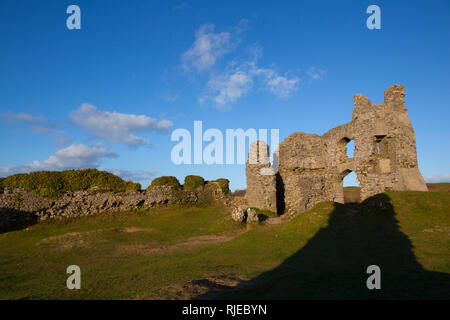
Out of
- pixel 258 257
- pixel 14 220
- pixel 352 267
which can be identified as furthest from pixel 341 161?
pixel 14 220

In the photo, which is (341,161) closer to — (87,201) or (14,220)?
(87,201)

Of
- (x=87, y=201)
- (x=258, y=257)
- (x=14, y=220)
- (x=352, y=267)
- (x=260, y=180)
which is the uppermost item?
(x=260, y=180)

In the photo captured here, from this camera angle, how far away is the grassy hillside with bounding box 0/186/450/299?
A: 20.0ft

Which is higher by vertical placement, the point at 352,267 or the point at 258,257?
the point at 352,267

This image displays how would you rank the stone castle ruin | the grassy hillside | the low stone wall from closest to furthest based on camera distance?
the grassy hillside, the stone castle ruin, the low stone wall

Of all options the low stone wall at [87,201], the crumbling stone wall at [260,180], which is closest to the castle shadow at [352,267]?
the crumbling stone wall at [260,180]

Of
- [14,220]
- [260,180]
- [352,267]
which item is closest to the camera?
[352,267]

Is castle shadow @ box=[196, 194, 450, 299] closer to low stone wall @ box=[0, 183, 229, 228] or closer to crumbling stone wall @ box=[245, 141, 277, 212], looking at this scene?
crumbling stone wall @ box=[245, 141, 277, 212]

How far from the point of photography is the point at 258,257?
10406 millimetres

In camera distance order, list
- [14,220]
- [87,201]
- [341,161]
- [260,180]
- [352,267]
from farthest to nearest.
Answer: [87,201]
[341,161]
[260,180]
[14,220]
[352,267]

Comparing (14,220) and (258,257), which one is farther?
(14,220)

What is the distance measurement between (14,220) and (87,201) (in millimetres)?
5068

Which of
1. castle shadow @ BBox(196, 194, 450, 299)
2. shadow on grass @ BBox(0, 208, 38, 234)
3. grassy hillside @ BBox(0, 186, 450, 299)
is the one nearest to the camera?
castle shadow @ BBox(196, 194, 450, 299)

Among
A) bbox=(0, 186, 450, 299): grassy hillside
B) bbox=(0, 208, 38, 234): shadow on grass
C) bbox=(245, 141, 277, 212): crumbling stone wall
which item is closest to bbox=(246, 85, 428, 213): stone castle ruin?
bbox=(245, 141, 277, 212): crumbling stone wall
